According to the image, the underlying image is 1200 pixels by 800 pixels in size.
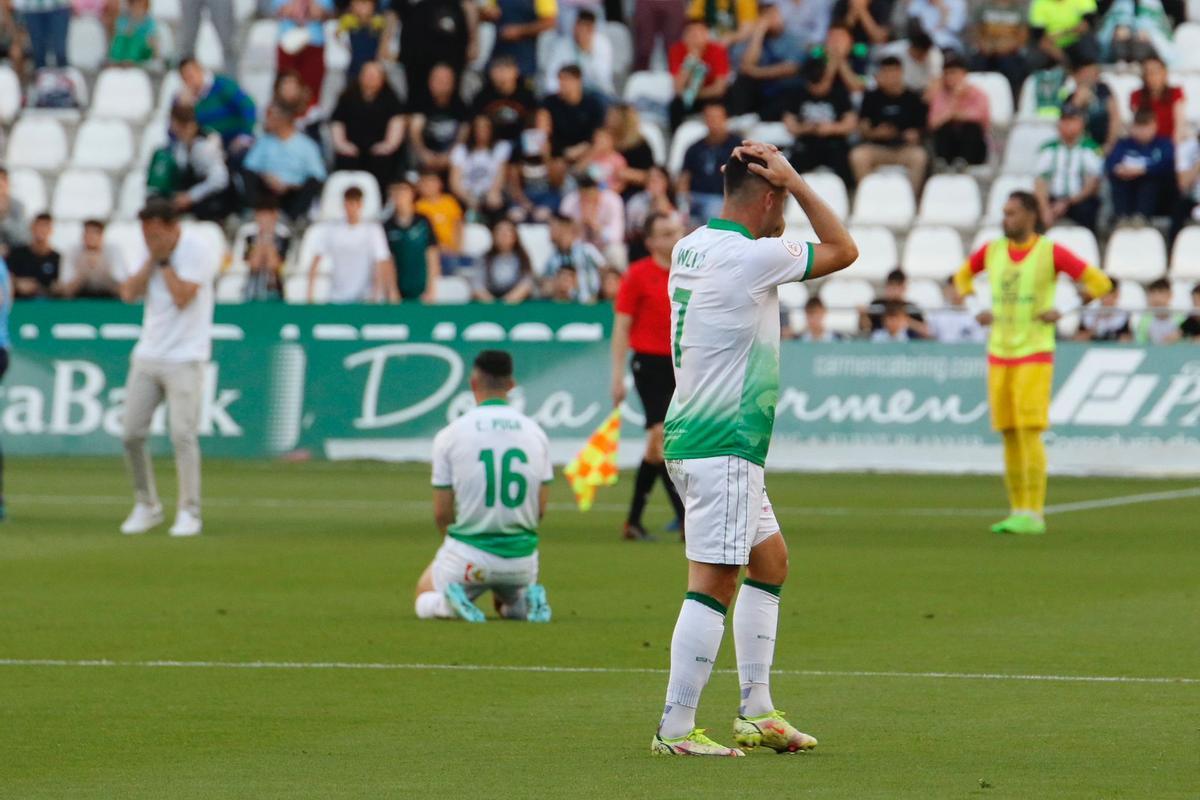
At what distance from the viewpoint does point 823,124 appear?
26781mm

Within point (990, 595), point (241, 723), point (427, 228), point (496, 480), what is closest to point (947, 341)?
point (427, 228)

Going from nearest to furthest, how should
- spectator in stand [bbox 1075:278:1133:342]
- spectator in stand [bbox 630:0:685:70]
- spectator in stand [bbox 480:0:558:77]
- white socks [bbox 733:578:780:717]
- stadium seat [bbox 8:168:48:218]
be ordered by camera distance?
white socks [bbox 733:578:780:717] < spectator in stand [bbox 1075:278:1133:342] < stadium seat [bbox 8:168:48:218] < spectator in stand [bbox 480:0:558:77] < spectator in stand [bbox 630:0:685:70]

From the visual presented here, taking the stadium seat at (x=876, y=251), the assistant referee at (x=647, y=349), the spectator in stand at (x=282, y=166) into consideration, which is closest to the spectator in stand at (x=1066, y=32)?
the stadium seat at (x=876, y=251)

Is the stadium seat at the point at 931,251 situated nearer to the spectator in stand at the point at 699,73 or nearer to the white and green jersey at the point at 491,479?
the spectator in stand at the point at 699,73

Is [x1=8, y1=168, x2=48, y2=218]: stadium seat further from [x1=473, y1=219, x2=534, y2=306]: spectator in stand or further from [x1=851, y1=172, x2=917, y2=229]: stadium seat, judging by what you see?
[x1=851, y1=172, x2=917, y2=229]: stadium seat

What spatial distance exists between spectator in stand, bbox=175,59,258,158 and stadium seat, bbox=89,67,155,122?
2210 millimetres

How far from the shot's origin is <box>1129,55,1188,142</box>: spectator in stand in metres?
25.4

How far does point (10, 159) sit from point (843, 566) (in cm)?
1825

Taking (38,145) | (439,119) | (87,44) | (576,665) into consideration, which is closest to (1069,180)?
(439,119)

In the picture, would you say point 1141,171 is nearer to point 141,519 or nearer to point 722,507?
point 141,519

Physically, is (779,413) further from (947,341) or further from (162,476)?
(162,476)

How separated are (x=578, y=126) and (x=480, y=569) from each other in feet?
54.1

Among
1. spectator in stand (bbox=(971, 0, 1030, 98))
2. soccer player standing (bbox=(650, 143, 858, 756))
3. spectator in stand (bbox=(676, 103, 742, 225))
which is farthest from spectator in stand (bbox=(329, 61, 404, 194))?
soccer player standing (bbox=(650, 143, 858, 756))

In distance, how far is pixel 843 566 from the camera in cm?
1435
